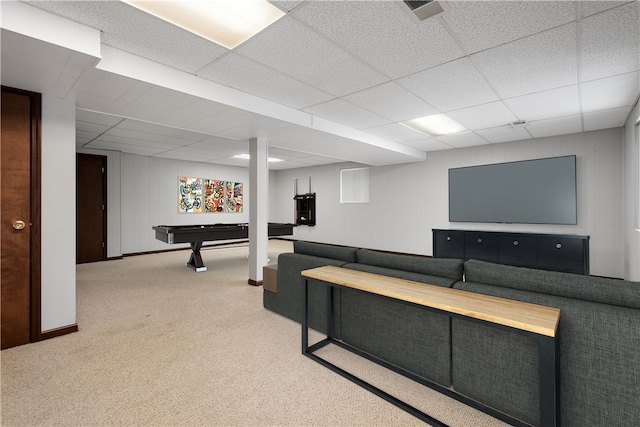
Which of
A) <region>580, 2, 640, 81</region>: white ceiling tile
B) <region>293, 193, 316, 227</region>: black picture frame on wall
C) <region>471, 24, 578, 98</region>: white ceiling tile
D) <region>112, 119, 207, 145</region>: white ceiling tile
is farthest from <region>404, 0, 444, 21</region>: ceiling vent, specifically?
<region>293, 193, 316, 227</region>: black picture frame on wall

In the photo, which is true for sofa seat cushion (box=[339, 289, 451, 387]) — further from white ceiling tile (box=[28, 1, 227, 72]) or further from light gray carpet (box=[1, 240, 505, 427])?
white ceiling tile (box=[28, 1, 227, 72])

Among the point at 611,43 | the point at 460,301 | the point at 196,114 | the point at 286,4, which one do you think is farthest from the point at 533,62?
the point at 196,114

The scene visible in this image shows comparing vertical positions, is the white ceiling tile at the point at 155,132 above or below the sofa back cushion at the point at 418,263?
above

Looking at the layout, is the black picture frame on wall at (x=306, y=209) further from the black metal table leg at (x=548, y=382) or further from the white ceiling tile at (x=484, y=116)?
the black metal table leg at (x=548, y=382)

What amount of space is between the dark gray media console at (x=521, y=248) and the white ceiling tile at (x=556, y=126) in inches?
67.8

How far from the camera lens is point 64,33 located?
2072 mm

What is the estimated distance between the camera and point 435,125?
4855 millimetres

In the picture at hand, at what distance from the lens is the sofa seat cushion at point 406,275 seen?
205 centimetres

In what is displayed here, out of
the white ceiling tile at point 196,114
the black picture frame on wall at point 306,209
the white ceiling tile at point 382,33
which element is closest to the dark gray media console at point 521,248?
the white ceiling tile at point 382,33

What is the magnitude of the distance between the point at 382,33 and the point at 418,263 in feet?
5.81

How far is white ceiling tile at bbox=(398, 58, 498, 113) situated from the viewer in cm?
285

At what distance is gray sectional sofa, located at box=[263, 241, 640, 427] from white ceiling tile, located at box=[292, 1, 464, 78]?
173 centimetres

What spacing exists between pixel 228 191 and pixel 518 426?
346 inches

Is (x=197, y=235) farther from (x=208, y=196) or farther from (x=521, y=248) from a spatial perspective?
(x=521, y=248)
